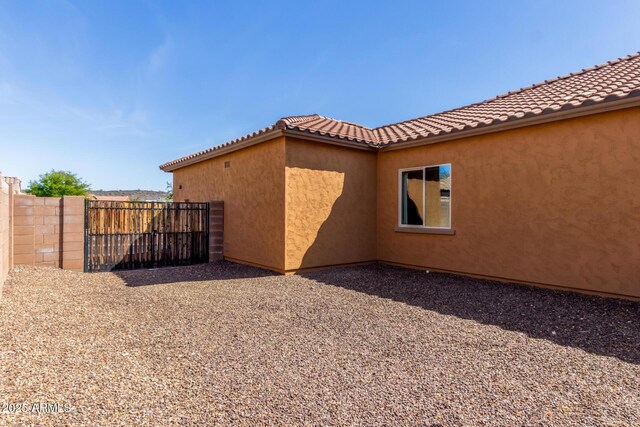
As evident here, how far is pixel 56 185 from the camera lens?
104 feet

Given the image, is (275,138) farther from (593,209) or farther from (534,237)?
(593,209)

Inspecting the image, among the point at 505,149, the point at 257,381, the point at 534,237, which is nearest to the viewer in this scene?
the point at 257,381

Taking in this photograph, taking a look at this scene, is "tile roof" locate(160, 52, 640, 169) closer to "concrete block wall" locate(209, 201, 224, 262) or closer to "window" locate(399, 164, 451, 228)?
"window" locate(399, 164, 451, 228)

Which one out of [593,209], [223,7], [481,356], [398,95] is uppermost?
[223,7]

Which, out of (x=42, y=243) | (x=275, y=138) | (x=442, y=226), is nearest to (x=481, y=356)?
(x=442, y=226)

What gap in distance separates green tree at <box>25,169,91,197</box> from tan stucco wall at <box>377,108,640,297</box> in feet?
113

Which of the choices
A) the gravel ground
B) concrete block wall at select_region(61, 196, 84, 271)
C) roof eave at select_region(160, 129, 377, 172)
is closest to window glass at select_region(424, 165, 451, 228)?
roof eave at select_region(160, 129, 377, 172)

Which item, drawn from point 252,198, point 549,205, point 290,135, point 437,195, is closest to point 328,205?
point 290,135

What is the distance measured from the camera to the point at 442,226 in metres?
8.77

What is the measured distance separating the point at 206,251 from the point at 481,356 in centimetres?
914

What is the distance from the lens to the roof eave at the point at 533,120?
5.83m

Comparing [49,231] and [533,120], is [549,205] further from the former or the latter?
[49,231]

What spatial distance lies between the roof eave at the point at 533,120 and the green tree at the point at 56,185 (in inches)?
1314

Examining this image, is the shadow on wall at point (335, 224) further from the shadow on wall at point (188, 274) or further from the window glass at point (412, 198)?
the shadow on wall at point (188, 274)
